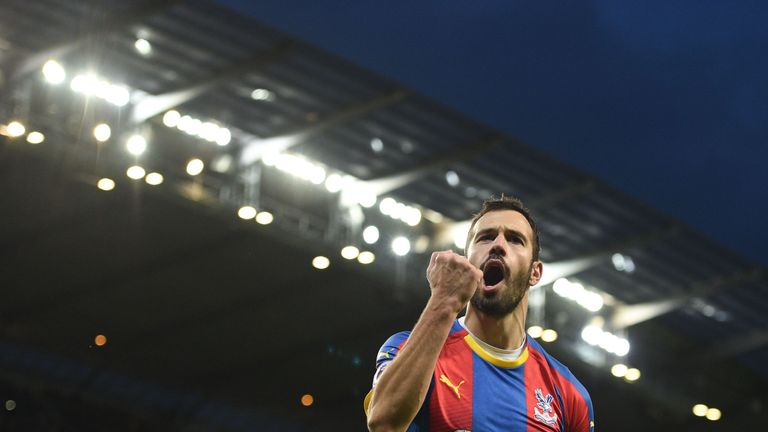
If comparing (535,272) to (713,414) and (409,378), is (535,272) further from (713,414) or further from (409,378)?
(713,414)

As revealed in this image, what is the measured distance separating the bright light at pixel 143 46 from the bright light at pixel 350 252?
550 centimetres

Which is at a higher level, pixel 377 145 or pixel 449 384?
pixel 377 145

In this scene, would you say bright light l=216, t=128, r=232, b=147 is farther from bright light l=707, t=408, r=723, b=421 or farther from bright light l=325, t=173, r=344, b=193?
bright light l=707, t=408, r=723, b=421

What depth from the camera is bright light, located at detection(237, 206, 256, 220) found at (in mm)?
22578

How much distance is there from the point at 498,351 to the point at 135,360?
79.8ft

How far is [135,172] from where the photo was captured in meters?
21.3

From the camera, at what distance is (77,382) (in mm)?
29078

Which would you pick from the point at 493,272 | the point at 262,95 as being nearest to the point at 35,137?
the point at 262,95

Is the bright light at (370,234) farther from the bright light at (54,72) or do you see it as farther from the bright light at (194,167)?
the bright light at (54,72)

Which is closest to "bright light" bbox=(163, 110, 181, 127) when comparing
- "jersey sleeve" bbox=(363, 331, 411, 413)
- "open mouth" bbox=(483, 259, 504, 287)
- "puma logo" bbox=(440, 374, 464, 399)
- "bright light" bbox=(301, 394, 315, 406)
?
"bright light" bbox=(301, 394, 315, 406)

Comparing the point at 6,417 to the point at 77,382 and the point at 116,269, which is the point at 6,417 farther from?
the point at 116,269

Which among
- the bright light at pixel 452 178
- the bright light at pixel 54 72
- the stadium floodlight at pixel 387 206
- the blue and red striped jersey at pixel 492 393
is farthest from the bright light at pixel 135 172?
the blue and red striped jersey at pixel 492 393

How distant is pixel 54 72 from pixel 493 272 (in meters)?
16.4

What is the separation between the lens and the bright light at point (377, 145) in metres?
23.3
